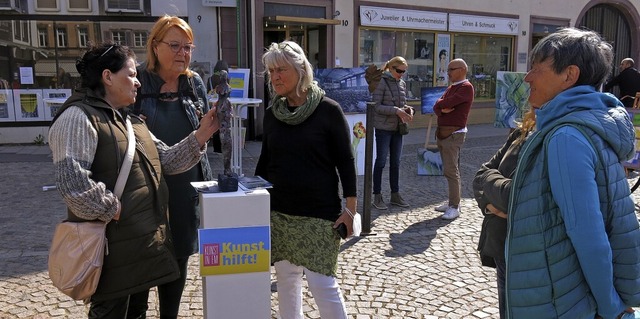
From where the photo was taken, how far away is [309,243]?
275cm

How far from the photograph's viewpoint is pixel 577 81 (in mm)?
1893

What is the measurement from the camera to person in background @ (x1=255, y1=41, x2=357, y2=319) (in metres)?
2.68

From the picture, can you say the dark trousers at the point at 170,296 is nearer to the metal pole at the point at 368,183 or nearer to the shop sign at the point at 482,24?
the metal pole at the point at 368,183

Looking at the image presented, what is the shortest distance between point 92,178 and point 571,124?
1841 millimetres

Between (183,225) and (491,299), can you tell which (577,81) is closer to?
(183,225)

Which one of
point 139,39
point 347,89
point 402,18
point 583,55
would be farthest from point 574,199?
point 402,18

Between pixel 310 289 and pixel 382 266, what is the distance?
6.22ft

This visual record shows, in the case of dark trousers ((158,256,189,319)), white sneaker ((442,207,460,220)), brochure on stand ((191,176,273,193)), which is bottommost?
white sneaker ((442,207,460,220))

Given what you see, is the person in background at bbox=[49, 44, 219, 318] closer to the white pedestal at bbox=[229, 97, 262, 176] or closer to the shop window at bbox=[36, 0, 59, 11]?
the white pedestal at bbox=[229, 97, 262, 176]

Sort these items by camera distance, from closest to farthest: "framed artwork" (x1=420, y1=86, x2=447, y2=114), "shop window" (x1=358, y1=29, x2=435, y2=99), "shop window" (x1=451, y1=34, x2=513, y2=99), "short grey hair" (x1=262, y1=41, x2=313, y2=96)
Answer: "short grey hair" (x1=262, y1=41, x2=313, y2=96), "framed artwork" (x1=420, y1=86, x2=447, y2=114), "shop window" (x1=358, y1=29, x2=435, y2=99), "shop window" (x1=451, y1=34, x2=513, y2=99)

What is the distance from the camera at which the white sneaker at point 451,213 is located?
6.06m

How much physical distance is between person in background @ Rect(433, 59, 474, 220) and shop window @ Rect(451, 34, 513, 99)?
10420 mm

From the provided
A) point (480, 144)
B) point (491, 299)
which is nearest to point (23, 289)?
point (491, 299)

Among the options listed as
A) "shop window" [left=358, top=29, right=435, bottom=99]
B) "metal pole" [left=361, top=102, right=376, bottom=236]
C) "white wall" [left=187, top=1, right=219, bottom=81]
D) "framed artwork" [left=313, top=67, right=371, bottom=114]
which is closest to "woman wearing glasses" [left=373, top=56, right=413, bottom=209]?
"framed artwork" [left=313, top=67, right=371, bottom=114]
